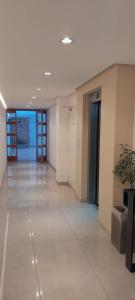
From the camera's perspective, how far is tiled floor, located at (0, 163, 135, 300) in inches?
98.6

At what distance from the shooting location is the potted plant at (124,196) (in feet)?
10.6

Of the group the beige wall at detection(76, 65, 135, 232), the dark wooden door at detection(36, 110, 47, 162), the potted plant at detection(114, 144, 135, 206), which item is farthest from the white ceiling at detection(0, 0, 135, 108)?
the dark wooden door at detection(36, 110, 47, 162)

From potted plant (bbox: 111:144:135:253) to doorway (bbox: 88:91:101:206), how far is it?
179cm

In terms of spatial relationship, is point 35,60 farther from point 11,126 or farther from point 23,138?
point 23,138

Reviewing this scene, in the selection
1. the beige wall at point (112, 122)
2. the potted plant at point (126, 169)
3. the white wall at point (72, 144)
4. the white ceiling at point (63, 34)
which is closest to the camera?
the white ceiling at point (63, 34)

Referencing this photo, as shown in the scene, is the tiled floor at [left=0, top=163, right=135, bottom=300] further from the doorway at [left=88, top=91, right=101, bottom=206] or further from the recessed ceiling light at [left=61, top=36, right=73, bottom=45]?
the recessed ceiling light at [left=61, top=36, right=73, bottom=45]

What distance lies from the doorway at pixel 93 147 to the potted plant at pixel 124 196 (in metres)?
1.79

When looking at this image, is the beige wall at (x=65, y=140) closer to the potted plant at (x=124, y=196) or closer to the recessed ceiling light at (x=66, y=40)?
the potted plant at (x=124, y=196)

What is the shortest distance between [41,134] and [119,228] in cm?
861

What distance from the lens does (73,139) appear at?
637cm

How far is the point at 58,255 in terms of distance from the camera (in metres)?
3.20

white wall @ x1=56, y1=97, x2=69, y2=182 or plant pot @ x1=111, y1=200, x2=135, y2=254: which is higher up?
white wall @ x1=56, y1=97, x2=69, y2=182

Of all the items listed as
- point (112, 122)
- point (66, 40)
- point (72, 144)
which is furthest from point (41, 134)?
point (66, 40)

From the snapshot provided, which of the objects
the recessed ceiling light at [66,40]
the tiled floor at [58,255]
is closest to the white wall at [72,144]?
the tiled floor at [58,255]
